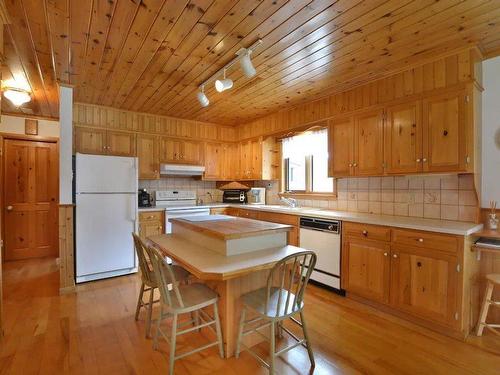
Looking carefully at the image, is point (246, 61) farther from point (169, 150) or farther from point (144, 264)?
point (169, 150)

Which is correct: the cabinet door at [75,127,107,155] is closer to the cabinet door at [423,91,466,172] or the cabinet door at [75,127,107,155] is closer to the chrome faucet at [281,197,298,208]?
the chrome faucet at [281,197,298,208]

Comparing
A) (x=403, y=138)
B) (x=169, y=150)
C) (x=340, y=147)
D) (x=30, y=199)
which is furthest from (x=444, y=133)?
(x=30, y=199)

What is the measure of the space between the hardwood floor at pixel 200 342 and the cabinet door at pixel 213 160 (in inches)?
103

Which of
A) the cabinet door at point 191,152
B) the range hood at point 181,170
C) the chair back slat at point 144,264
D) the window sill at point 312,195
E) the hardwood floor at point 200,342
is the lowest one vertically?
the hardwood floor at point 200,342

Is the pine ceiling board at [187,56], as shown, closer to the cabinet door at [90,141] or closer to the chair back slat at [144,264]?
the cabinet door at [90,141]

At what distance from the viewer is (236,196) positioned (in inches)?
197

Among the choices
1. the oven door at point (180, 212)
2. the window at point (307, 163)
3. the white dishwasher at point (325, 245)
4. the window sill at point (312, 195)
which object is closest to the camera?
the white dishwasher at point (325, 245)

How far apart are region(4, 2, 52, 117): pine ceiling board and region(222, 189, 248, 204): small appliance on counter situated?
3.07m

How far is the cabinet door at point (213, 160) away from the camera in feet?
16.2

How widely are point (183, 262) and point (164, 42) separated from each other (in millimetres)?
1789

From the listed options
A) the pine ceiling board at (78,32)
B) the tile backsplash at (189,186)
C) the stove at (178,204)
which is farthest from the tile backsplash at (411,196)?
the pine ceiling board at (78,32)

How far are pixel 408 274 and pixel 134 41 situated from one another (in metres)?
3.12

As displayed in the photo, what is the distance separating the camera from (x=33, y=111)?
435 centimetres

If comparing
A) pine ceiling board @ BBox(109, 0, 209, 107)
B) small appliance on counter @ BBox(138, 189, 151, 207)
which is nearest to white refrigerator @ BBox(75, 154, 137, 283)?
small appliance on counter @ BBox(138, 189, 151, 207)
